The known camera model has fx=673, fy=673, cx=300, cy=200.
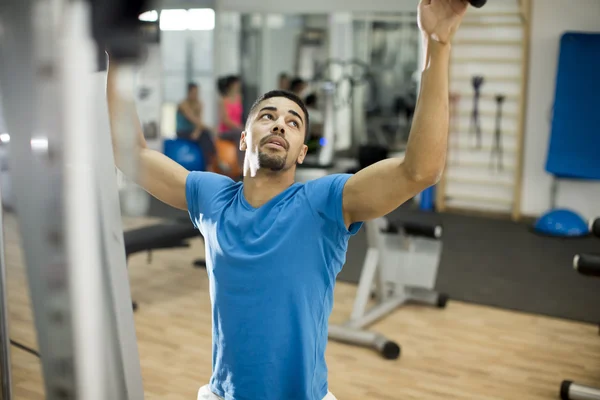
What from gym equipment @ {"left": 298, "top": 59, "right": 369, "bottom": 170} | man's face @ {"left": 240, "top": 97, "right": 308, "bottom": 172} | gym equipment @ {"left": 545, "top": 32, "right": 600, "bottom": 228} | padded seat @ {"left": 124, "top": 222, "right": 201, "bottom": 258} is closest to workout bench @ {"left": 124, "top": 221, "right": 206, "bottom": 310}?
padded seat @ {"left": 124, "top": 222, "right": 201, "bottom": 258}

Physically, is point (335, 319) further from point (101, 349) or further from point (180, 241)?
point (101, 349)

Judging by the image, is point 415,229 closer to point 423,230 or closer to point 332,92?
point 423,230

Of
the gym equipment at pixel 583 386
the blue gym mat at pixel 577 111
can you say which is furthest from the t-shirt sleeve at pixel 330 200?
the blue gym mat at pixel 577 111

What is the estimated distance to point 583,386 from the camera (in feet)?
8.83

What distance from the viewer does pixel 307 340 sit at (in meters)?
1.22

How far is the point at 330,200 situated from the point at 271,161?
0.46 ft

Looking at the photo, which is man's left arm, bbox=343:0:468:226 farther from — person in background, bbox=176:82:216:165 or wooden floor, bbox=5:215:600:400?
person in background, bbox=176:82:216:165

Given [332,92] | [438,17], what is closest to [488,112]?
[332,92]

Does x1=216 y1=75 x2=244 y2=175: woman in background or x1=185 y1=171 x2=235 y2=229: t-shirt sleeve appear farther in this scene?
x1=216 y1=75 x2=244 y2=175: woman in background

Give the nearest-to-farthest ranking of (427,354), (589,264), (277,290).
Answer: (277,290), (589,264), (427,354)

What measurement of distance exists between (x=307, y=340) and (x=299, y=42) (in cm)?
755

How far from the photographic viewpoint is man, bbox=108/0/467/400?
122 centimetres

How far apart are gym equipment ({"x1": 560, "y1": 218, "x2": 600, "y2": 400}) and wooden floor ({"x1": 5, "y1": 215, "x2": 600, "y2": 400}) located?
85mm

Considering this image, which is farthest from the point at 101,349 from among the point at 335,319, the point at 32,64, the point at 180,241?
the point at 180,241
